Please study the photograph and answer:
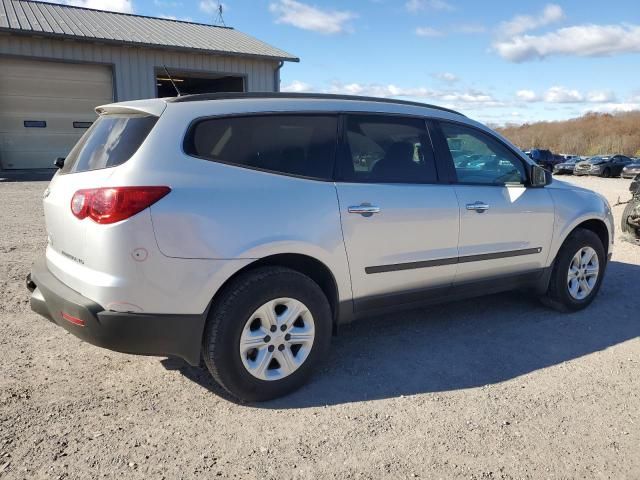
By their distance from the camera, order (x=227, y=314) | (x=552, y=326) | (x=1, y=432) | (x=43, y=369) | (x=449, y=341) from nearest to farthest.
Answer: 1. (x=1, y=432)
2. (x=227, y=314)
3. (x=43, y=369)
4. (x=449, y=341)
5. (x=552, y=326)

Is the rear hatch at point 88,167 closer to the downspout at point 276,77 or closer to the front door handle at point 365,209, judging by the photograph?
the front door handle at point 365,209

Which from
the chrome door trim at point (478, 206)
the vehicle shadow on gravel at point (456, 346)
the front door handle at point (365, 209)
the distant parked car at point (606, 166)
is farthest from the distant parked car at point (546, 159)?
the front door handle at point (365, 209)

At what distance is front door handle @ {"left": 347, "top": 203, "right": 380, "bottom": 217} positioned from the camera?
3434 mm

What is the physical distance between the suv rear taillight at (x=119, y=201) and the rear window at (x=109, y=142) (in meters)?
0.23

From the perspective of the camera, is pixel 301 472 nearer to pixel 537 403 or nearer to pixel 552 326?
pixel 537 403

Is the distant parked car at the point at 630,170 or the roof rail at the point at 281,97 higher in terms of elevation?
the roof rail at the point at 281,97

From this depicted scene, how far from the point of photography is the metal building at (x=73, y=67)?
16234mm

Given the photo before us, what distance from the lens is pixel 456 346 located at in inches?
162

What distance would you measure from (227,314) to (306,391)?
793 mm

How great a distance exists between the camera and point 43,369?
3541mm

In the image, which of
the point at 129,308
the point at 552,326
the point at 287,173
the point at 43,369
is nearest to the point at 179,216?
the point at 129,308

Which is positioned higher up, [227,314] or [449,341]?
[227,314]

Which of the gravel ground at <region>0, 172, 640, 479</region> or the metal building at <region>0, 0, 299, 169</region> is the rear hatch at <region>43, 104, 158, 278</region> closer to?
the gravel ground at <region>0, 172, 640, 479</region>

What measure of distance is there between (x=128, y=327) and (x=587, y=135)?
70518mm
